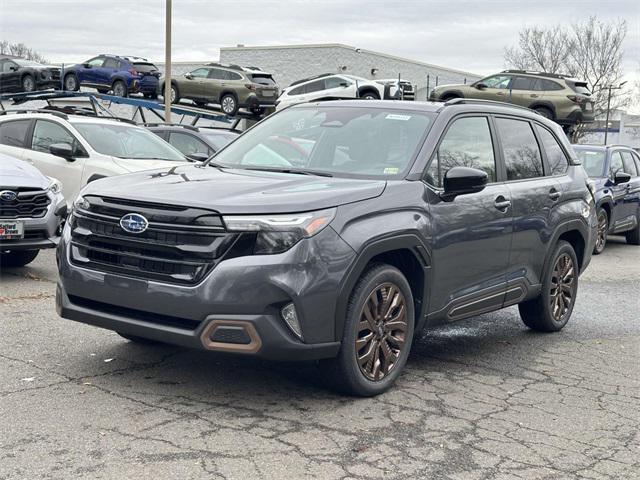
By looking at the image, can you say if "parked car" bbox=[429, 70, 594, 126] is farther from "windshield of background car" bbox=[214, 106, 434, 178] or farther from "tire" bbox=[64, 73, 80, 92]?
"windshield of background car" bbox=[214, 106, 434, 178]

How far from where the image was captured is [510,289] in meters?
6.61

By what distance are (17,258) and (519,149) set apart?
5559 mm

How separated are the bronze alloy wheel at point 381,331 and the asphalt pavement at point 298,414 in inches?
8.2

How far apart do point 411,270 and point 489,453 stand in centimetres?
151

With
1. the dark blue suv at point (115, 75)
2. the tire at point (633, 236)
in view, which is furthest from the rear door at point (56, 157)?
the dark blue suv at point (115, 75)

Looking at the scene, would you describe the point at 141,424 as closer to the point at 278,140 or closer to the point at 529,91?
the point at 278,140

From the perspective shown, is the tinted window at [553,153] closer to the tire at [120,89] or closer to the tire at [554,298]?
the tire at [554,298]

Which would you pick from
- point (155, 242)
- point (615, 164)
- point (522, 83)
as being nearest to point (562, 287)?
point (155, 242)

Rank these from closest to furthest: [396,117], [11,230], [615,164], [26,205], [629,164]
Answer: [396,117] < [11,230] < [26,205] < [615,164] < [629,164]

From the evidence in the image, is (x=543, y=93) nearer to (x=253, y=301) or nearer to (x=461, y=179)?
(x=461, y=179)

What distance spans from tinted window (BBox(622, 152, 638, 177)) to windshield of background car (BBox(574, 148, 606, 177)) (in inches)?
31.9

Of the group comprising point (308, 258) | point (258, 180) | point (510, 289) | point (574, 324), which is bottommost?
point (574, 324)

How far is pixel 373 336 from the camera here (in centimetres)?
521

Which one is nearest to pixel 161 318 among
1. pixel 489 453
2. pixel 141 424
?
pixel 141 424
